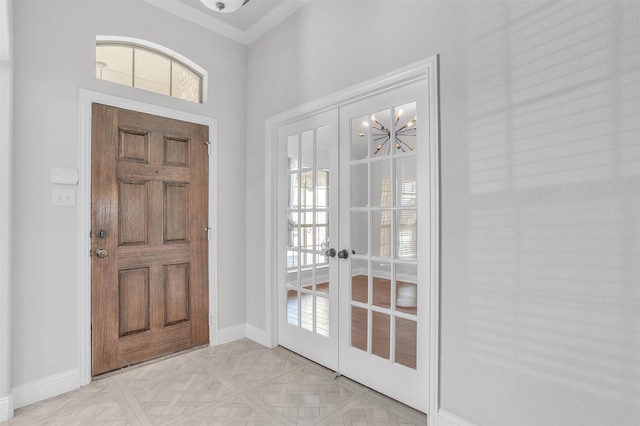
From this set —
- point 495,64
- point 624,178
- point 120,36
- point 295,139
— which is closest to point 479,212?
point 624,178

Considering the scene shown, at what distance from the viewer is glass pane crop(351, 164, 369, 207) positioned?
7.81 ft

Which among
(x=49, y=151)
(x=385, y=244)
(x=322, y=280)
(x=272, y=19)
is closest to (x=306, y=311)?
(x=322, y=280)

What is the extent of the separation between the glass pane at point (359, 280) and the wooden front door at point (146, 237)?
1476 millimetres

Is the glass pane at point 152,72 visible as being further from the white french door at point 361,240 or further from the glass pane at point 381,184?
the glass pane at point 381,184

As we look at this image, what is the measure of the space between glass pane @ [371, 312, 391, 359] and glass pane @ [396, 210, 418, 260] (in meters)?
0.45

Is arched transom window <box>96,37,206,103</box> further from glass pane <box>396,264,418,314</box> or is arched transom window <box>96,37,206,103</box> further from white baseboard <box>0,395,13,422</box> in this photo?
glass pane <box>396,264,418,314</box>

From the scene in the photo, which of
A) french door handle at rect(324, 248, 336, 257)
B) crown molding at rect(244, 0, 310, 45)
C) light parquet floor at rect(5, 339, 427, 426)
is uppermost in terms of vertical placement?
crown molding at rect(244, 0, 310, 45)

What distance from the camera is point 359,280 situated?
242cm

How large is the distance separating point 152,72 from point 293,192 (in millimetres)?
1594

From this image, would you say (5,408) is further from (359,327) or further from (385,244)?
(385,244)

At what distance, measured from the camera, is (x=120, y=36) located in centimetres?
265

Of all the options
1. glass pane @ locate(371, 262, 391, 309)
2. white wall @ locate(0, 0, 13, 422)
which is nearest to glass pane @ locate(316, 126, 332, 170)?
glass pane @ locate(371, 262, 391, 309)

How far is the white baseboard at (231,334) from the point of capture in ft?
10.4

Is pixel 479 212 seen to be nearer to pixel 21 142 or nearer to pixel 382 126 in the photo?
pixel 382 126
